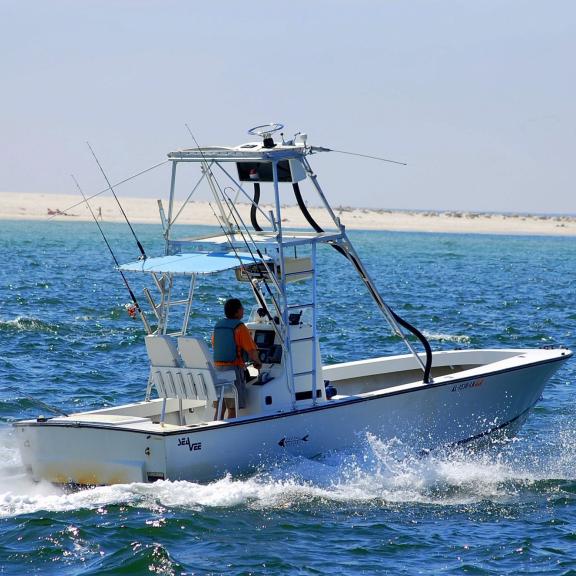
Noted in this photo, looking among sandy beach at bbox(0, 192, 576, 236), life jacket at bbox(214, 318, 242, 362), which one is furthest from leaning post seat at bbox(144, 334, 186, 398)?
sandy beach at bbox(0, 192, 576, 236)

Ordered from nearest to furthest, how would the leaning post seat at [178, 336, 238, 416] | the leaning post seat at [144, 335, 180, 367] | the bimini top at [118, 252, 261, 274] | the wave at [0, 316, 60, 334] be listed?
the bimini top at [118, 252, 261, 274]
the leaning post seat at [178, 336, 238, 416]
the leaning post seat at [144, 335, 180, 367]
the wave at [0, 316, 60, 334]

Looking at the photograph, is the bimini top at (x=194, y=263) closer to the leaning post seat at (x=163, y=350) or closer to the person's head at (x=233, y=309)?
the person's head at (x=233, y=309)

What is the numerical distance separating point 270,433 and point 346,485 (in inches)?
33.5

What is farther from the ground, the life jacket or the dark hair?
the dark hair

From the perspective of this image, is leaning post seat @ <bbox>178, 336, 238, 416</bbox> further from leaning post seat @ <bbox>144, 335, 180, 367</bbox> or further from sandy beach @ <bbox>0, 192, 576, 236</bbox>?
sandy beach @ <bbox>0, 192, 576, 236</bbox>

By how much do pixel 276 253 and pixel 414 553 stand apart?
128 inches

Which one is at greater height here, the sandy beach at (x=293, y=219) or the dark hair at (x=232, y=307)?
the sandy beach at (x=293, y=219)

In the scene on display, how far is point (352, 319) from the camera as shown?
2572 cm

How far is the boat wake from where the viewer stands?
10.4 m

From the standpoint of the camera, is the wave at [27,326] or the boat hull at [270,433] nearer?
the boat hull at [270,433]

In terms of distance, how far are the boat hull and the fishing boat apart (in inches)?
0.5

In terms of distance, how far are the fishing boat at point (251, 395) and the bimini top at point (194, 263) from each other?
1cm

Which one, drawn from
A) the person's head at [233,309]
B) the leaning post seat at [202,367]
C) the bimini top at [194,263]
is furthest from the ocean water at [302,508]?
the bimini top at [194,263]

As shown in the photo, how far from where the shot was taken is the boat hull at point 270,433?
10562 mm
